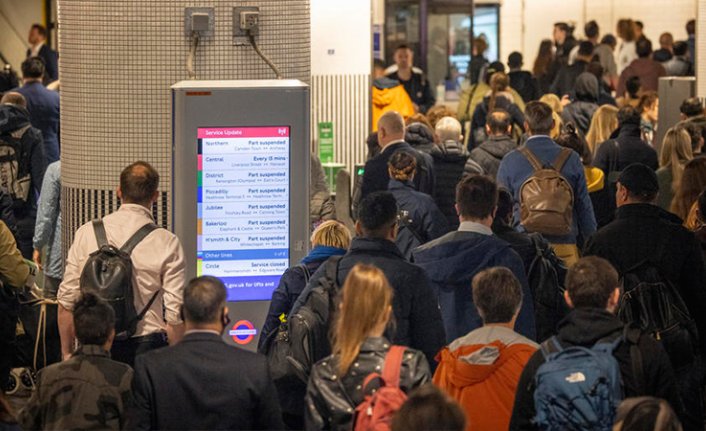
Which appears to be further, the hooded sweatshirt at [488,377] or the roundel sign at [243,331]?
the roundel sign at [243,331]

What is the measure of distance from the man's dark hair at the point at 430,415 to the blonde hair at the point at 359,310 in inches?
39.9

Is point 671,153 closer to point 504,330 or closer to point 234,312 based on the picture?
point 234,312

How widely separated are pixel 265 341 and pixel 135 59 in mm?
2297

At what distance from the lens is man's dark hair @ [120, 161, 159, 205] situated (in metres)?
7.34

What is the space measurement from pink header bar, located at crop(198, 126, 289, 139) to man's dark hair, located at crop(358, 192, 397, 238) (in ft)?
3.46

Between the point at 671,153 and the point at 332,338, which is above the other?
the point at 671,153

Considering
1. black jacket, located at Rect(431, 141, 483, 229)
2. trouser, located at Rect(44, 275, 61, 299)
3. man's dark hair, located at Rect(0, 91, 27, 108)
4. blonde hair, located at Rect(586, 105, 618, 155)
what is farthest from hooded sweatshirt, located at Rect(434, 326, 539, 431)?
blonde hair, located at Rect(586, 105, 618, 155)

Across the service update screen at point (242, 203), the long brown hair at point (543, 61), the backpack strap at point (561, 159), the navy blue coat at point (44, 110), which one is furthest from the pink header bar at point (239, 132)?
the long brown hair at point (543, 61)

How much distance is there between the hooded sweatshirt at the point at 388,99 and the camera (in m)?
16.0

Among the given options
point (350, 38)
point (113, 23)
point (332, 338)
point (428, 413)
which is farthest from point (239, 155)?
point (350, 38)

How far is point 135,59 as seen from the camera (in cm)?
864

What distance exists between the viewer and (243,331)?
804 cm

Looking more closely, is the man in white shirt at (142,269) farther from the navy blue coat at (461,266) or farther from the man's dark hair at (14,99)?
the man's dark hair at (14,99)

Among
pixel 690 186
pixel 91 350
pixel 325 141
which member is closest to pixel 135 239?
pixel 91 350
